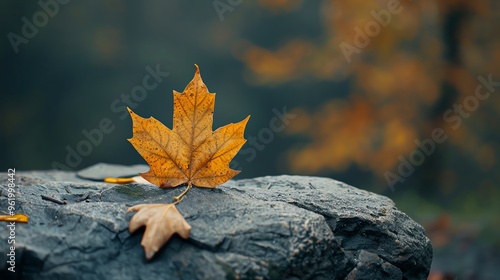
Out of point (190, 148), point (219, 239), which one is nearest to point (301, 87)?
point (190, 148)

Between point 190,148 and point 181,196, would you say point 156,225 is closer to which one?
point 181,196

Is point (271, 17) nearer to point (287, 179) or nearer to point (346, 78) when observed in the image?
point (346, 78)

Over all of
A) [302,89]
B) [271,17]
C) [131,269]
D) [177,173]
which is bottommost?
[131,269]

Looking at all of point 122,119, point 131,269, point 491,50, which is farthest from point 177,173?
point 122,119

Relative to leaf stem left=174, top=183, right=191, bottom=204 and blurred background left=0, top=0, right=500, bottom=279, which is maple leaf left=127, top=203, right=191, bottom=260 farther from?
blurred background left=0, top=0, right=500, bottom=279

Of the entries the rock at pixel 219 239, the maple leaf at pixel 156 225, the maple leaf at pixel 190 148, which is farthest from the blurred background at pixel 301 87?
the maple leaf at pixel 156 225

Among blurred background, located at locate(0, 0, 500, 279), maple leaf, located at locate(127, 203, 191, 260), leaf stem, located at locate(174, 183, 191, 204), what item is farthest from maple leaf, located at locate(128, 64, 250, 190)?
blurred background, located at locate(0, 0, 500, 279)
